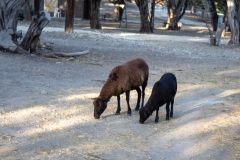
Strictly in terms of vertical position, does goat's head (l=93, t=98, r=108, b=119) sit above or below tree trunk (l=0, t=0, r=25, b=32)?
below

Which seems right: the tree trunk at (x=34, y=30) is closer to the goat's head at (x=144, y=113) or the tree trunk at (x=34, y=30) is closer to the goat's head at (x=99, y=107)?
the goat's head at (x=99, y=107)

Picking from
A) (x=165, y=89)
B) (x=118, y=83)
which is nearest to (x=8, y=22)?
(x=118, y=83)

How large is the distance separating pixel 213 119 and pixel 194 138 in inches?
52.5

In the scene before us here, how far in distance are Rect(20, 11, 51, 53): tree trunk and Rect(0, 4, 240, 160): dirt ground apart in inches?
35.0

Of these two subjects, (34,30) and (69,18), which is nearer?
(34,30)

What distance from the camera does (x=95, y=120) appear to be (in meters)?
8.81

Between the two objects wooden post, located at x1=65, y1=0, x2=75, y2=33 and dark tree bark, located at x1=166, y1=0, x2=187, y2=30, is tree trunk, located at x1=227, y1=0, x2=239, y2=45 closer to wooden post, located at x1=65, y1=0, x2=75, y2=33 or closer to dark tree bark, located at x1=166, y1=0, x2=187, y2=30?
wooden post, located at x1=65, y1=0, x2=75, y2=33

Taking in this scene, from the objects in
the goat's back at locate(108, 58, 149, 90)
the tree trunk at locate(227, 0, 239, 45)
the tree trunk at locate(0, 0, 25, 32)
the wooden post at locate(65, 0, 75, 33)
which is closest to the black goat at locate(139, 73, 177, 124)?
the goat's back at locate(108, 58, 149, 90)

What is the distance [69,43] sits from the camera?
21047mm

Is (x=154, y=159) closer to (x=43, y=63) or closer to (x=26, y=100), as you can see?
(x=26, y=100)

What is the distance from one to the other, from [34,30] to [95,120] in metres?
7.83

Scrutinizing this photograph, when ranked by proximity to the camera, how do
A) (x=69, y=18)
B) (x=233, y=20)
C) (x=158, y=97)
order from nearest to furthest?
(x=158, y=97)
(x=69, y=18)
(x=233, y=20)

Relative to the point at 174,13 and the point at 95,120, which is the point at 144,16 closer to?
the point at 174,13

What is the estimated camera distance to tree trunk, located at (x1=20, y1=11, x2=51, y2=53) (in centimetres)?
1588
